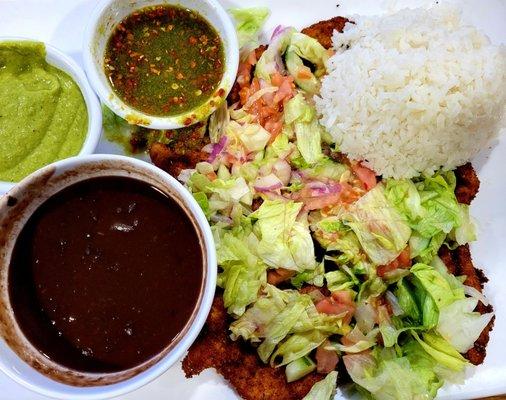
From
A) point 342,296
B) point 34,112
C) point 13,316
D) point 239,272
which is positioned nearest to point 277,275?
point 239,272

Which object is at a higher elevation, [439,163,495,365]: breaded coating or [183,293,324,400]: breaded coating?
[439,163,495,365]: breaded coating

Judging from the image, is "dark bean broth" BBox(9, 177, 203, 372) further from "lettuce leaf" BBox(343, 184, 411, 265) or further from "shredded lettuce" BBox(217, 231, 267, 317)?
"lettuce leaf" BBox(343, 184, 411, 265)

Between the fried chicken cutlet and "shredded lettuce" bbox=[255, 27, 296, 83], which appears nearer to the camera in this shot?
the fried chicken cutlet

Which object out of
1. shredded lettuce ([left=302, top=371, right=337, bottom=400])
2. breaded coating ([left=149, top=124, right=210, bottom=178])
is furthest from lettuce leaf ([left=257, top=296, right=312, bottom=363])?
breaded coating ([left=149, top=124, right=210, bottom=178])

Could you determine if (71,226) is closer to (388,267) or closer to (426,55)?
(388,267)

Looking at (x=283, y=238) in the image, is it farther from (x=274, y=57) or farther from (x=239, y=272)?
(x=274, y=57)

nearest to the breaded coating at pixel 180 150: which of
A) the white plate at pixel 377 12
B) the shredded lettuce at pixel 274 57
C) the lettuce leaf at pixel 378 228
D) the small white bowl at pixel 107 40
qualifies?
the small white bowl at pixel 107 40

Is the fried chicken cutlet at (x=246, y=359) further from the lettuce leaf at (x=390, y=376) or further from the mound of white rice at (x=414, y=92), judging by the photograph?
the mound of white rice at (x=414, y=92)
